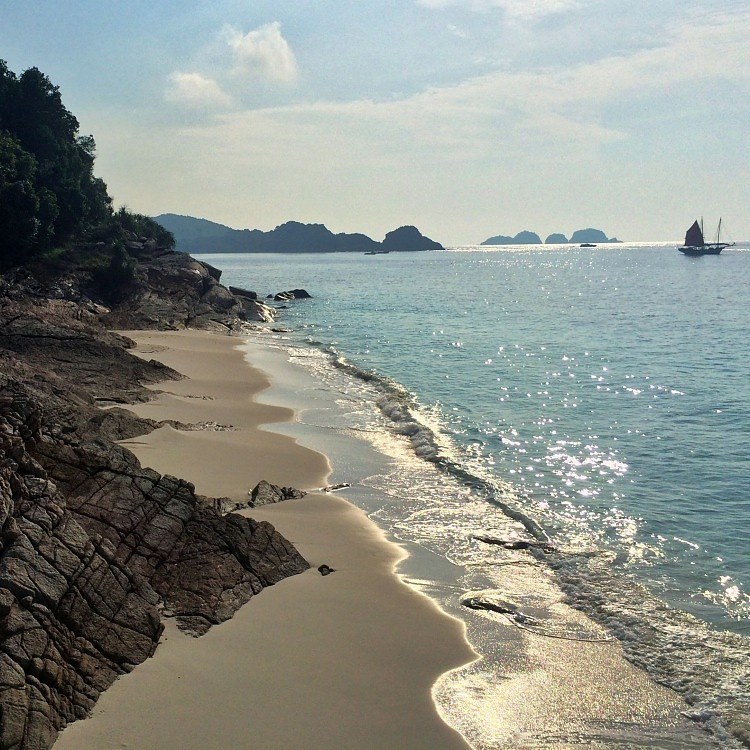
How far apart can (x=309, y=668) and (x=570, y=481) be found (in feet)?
31.3

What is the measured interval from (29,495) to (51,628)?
4.63ft

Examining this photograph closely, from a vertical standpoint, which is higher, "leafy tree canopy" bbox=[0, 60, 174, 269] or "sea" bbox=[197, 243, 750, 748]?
"leafy tree canopy" bbox=[0, 60, 174, 269]

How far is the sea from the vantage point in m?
9.42

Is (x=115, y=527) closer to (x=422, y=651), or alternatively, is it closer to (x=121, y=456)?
(x=121, y=456)

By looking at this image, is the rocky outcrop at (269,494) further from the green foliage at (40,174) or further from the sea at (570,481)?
the green foliage at (40,174)

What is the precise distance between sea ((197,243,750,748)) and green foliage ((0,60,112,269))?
644 inches

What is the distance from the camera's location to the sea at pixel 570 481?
9.42 m

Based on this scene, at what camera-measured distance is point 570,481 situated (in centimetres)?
1559

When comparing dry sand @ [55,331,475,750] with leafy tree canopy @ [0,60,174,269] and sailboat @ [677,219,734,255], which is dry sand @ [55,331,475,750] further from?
sailboat @ [677,219,734,255]

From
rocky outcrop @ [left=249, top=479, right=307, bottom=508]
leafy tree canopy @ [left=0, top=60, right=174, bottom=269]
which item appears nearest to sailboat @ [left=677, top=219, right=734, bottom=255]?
leafy tree canopy @ [left=0, top=60, right=174, bottom=269]

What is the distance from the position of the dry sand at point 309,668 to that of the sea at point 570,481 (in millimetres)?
511

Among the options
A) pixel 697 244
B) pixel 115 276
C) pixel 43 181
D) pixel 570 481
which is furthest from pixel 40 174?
pixel 697 244

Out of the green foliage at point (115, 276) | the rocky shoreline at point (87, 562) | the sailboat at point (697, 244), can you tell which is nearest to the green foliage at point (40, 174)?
the green foliage at point (115, 276)

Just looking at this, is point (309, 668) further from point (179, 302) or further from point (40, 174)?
point (40, 174)
